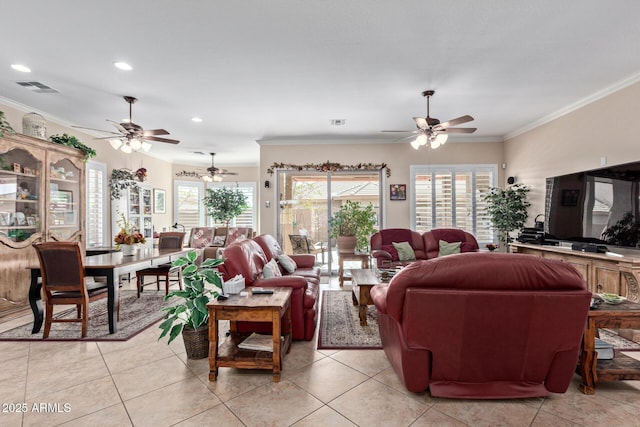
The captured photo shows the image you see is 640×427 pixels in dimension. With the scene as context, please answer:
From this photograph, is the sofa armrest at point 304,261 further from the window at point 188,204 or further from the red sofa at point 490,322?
the window at point 188,204

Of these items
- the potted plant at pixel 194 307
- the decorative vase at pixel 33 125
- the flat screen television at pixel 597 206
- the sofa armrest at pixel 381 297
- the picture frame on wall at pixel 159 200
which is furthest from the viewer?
the picture frame on wall at pixel 159 200

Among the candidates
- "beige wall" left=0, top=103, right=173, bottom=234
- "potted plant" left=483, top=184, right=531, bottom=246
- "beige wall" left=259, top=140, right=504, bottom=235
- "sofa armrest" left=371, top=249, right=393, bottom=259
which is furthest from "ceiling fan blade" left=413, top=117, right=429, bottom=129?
"beige wall" left=0, top=103, right=173, bottom=234

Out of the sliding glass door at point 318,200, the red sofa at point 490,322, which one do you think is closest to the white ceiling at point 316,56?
the sliding glass door at point 318,200

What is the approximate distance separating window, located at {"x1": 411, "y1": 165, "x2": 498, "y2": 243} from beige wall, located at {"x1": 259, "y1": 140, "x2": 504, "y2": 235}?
14cm

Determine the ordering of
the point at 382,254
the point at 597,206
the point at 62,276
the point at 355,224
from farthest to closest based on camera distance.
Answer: the point at 355,224, the point at 382,254, the point at 597,206, the point at 62,276

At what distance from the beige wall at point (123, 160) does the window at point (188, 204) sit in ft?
0.51

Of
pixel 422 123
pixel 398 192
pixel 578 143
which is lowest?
pixel 398 192

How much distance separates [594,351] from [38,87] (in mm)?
6130

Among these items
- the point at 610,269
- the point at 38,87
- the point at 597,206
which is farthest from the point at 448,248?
the point at 38,87

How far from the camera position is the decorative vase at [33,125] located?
4.19 m

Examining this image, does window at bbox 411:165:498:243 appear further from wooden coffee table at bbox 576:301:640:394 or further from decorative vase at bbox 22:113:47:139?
decorative vase at bbox 22:113:47:139

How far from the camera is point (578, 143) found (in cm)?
456

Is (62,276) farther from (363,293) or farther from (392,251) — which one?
(392,251)

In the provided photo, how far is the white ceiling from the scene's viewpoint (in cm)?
251
